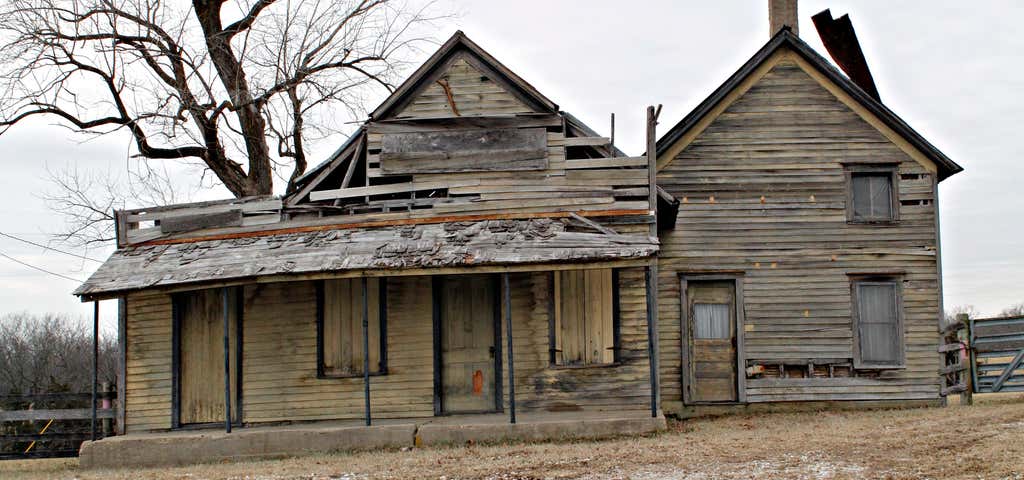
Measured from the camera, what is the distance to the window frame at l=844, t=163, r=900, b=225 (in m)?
17.2

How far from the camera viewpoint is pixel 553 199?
50.1 ft

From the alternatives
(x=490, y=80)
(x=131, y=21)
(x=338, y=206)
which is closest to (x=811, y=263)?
(x=490, y=80)

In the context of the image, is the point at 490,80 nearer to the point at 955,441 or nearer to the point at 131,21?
the point at 955,441

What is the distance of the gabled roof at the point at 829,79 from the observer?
17047 mm

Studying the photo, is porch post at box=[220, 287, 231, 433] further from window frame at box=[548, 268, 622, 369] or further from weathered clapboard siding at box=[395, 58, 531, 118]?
window frame at box=[548, 268, 622, 369]

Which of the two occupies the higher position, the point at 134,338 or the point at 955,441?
the point at 134,338

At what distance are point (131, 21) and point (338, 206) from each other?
10.4 meters

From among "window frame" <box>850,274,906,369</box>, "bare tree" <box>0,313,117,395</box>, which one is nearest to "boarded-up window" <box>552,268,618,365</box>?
"window frame" <box>850,274,906,369</box>

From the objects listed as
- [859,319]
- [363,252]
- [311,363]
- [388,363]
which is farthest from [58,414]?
[859,319]

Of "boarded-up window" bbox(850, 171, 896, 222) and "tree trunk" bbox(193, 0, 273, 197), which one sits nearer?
"boarded-up window" bbox(850, 171, 896, 222)

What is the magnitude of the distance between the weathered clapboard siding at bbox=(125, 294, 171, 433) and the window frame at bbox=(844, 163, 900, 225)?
11.5 meters

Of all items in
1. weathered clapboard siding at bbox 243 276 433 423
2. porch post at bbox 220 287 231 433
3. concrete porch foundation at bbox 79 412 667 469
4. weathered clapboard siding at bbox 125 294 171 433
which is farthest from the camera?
weathered clapboard siding at bbox 125 294 171 433

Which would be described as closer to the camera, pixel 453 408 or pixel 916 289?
pixel 453 408

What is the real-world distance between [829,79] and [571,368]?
7029 millimetres
